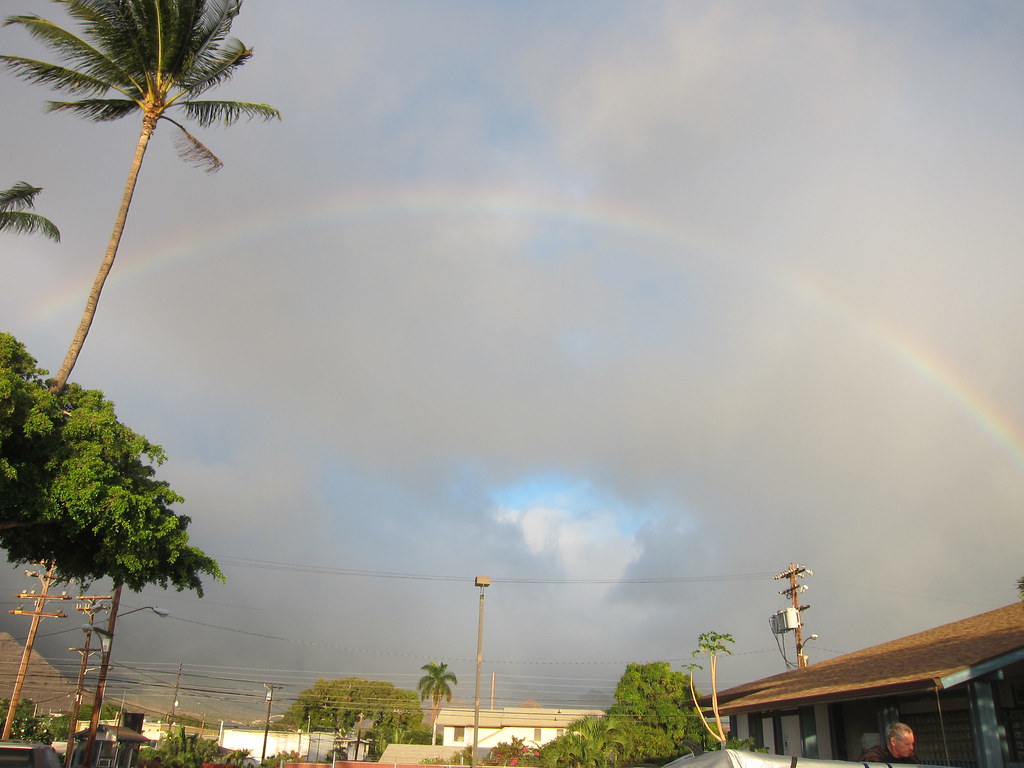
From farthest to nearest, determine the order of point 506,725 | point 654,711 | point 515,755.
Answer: point 506,725, point 515,755, point 654,711

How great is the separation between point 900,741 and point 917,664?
12.7 metres

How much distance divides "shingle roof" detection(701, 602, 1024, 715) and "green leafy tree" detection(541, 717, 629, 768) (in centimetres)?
1151

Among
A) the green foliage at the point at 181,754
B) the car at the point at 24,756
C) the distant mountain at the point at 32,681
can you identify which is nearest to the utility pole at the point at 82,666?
the green foliage at the point at 181,754

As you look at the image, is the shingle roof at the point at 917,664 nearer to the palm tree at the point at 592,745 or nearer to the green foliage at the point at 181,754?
the palm tree at the point at 592,745

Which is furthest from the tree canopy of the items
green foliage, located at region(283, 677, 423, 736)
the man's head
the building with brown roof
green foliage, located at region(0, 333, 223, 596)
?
the man's head

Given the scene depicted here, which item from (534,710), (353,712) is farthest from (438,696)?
(534,710)

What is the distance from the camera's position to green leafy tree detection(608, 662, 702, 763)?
41.4 meters

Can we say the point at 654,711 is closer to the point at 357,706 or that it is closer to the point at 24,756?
the point at 24,756

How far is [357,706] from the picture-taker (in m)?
90.8

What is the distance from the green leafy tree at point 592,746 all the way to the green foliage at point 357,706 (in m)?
56.8

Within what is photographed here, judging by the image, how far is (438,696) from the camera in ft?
295

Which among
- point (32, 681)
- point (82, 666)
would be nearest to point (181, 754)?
point (82, 666)

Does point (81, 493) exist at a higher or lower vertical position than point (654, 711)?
higher

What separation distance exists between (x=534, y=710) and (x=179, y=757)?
32.3 meters
